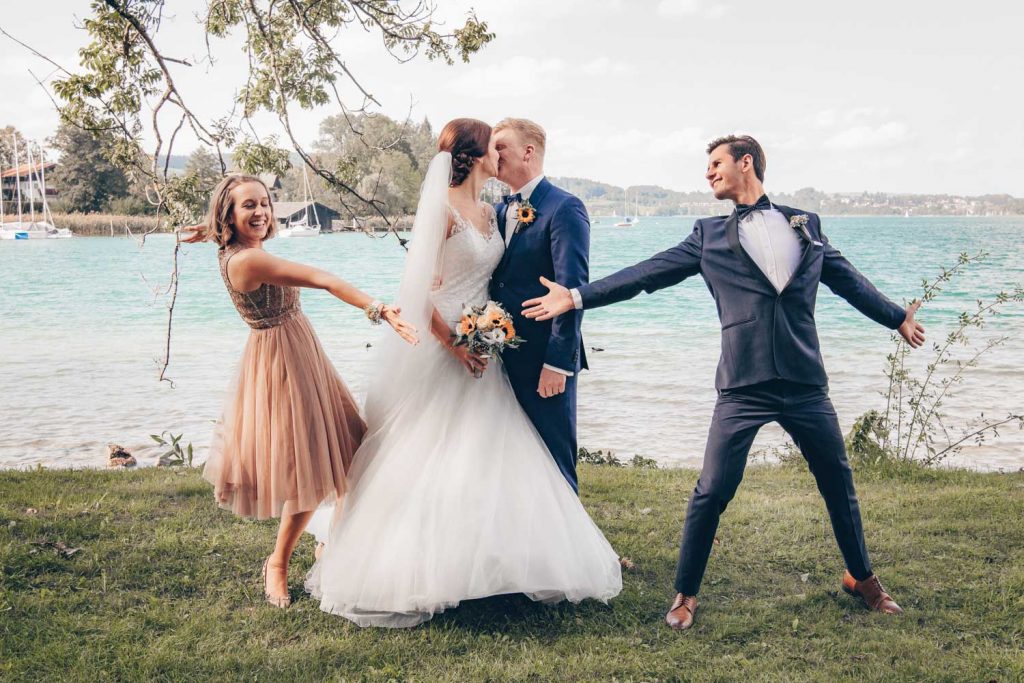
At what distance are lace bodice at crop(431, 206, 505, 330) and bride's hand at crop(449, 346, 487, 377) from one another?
0.14m

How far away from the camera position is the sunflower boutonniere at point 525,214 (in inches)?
170

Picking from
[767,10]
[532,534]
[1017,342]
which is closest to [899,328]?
[532,534]

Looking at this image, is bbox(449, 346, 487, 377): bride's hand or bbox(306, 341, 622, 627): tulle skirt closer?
bbox(306, 341, 622, 627): tulle skirt

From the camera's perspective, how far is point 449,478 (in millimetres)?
4012

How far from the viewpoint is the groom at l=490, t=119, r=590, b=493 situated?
4270 millimetres

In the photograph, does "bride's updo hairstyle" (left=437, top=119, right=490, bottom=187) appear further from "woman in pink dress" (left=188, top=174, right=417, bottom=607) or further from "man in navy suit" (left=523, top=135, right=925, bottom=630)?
"woman in pink dress" (left=188, top=174, right=417, bottom=607)

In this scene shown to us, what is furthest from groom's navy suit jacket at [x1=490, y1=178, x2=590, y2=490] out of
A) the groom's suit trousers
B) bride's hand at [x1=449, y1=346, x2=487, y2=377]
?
the groom's suit trousers

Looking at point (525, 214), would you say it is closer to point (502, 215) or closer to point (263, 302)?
point (502, 215)

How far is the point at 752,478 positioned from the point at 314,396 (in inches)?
168

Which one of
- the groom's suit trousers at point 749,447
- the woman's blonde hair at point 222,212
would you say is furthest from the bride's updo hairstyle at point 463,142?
the groom's suit trousers at point 749,447

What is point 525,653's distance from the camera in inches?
148

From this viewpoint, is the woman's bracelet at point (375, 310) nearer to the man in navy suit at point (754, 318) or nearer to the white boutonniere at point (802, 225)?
the man in navy suit at point (754, 318)

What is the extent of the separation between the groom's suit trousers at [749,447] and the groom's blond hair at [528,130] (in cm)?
162

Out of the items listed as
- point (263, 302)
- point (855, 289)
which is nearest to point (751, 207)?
point (855, 289)
